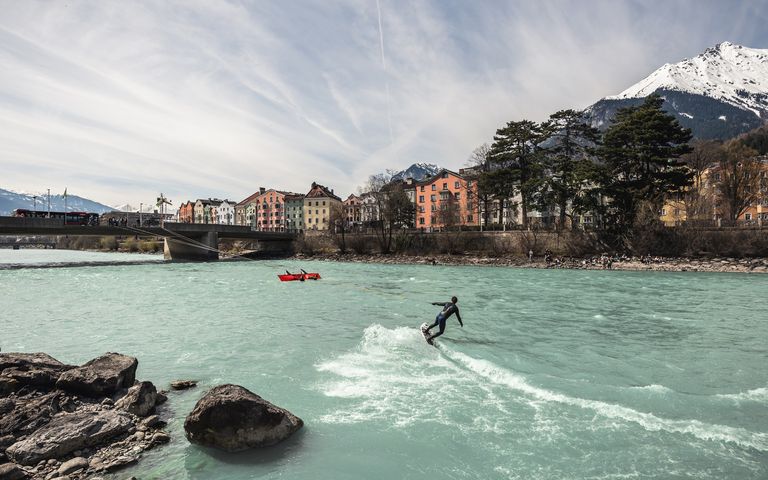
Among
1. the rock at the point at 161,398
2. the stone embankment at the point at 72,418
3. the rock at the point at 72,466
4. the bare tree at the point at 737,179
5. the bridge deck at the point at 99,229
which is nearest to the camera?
the rock at the point at 72,466

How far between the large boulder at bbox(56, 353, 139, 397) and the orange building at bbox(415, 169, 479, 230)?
7167 cm

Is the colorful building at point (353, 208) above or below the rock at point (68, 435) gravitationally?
above

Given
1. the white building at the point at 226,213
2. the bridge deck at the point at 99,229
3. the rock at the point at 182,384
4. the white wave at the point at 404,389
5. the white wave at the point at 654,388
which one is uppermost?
the white building at the point at 226,213

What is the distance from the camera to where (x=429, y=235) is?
72.4 m

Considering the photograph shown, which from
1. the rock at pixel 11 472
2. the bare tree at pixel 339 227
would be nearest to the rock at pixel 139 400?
the rock at pixel 11 472

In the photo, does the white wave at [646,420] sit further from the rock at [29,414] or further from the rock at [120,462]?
the rock at [29,414]

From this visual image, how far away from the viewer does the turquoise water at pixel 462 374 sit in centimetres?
794

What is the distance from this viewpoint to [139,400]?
9438 mm

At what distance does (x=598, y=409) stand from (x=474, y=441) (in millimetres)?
3779

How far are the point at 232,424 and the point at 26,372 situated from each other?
5743mm

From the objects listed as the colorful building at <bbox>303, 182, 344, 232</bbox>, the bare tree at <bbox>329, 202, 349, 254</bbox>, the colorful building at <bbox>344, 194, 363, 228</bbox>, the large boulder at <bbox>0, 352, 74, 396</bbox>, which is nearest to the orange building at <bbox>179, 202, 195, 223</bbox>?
the colorful building at <bbox>303, 182, 344, 232</bbox>

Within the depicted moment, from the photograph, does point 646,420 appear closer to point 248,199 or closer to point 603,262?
point 603,262

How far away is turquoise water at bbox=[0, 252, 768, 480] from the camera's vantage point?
7.94 metres

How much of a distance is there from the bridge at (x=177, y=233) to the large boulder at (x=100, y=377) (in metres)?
47.4
